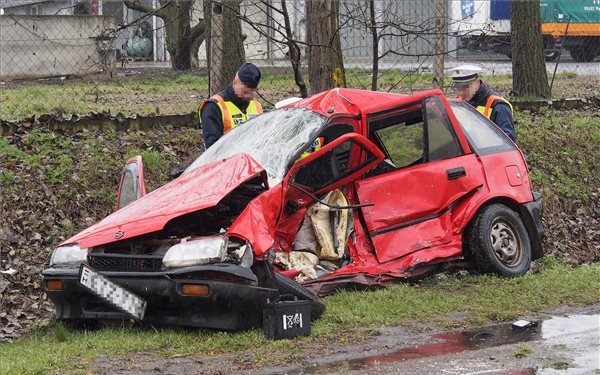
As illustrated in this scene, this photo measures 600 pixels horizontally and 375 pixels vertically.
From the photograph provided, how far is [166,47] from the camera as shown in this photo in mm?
11945

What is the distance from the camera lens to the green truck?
58.3 ft

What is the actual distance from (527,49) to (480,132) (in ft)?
21.6

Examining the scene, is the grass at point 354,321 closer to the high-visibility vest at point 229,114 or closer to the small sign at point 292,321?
the small sign at point 292,321

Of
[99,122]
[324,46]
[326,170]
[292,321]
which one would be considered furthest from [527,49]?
[292,321]

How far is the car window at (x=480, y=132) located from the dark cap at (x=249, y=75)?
1778 mm

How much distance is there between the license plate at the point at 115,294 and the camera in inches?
258

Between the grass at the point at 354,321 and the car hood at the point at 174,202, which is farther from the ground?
the car hood at the point at 174,202

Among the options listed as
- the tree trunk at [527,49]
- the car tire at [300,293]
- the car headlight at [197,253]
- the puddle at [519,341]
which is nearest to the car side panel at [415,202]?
the car tire at [300,293]

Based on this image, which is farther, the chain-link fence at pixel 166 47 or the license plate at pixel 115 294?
the chain-link fence at pixel 166 47

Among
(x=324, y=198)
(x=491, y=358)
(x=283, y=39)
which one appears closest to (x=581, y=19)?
(x=283, y=39)

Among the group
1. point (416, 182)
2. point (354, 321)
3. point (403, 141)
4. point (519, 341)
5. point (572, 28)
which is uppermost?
point (572, 28)

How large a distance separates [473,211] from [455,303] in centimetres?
97

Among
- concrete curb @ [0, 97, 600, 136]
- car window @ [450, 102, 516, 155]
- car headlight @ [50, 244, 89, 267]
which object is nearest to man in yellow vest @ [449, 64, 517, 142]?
car window @ [450, 102, 516, 155]

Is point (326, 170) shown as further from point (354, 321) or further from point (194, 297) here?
point (194, 297)
